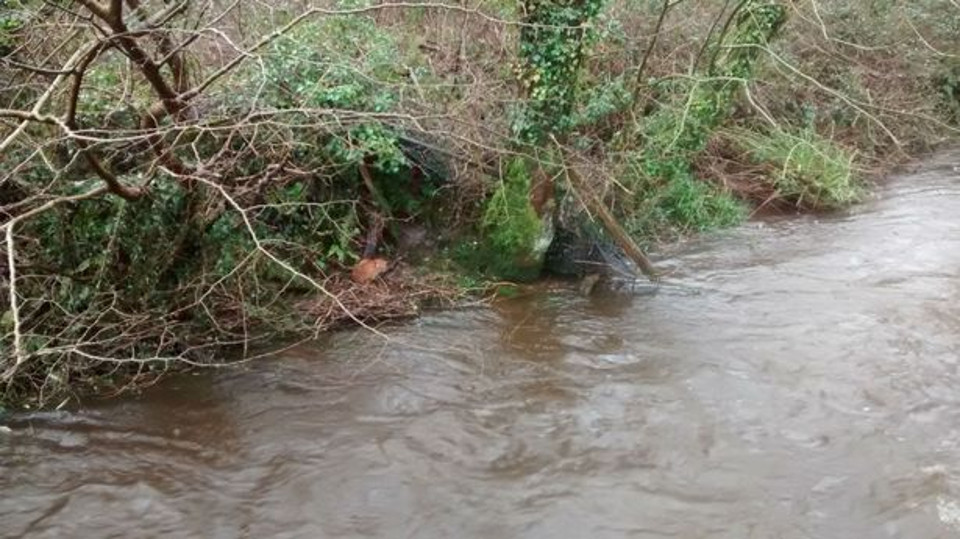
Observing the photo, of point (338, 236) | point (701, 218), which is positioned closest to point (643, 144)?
point (701, 218)

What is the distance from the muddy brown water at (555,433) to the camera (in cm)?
563

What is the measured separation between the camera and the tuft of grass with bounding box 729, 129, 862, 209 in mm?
12922

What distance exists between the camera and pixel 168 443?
257 inches

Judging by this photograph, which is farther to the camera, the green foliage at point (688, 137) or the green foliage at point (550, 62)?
the green foliage at point (688, 137)

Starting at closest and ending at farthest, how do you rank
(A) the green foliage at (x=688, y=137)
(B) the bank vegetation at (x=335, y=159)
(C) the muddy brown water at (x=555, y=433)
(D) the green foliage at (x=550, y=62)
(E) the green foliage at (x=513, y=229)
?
(C) the muddy brown water at (x=555, y=433)
(B) the bank vegetation at (x=335, y=159)
(D) the green foliage at (x=550, y=62)
(E) the green foliage at (x=513, y=229)
(A) the green foliage at (x=688, y=137)

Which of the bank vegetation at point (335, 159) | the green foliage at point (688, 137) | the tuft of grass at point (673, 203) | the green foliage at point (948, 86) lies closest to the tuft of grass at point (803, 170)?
the bank vegetation at point (335, 159)

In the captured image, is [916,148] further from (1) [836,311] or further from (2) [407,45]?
(2) [407,45]

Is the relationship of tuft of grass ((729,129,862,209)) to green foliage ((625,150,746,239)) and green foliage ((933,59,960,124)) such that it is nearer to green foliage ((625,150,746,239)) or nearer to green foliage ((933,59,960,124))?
green foliage ((625,150,746,239))

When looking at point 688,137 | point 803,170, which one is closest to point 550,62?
point 688,137

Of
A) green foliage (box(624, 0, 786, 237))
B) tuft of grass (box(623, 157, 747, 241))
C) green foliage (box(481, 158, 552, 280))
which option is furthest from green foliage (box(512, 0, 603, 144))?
tuft of grass (box(623, 157, 747, 241))

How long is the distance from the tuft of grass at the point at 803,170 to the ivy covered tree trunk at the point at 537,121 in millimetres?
4627

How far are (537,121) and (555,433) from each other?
3998 millimetres

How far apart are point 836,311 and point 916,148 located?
28.6ft

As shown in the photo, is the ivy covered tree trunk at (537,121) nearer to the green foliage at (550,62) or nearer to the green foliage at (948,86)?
the green foliage at (550,62)
